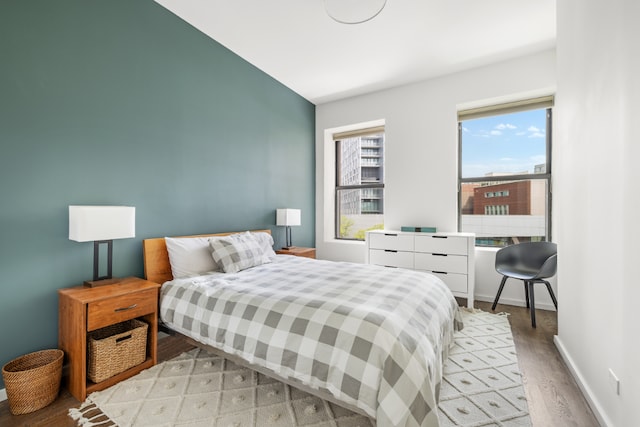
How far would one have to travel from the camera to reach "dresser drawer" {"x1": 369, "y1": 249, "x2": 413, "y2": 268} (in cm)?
351

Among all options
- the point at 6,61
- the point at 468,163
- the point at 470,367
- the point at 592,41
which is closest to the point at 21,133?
the point at 6,61

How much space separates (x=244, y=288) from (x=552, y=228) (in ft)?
12.0

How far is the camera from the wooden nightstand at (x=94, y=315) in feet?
5.27

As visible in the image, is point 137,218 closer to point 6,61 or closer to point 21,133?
point 21,133

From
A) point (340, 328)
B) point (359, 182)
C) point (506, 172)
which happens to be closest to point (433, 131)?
point (506, 172)

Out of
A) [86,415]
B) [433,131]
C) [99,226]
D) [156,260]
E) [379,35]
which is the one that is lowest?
[86,415]

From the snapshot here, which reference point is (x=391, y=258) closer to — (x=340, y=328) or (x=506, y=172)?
(x=506, y=172)

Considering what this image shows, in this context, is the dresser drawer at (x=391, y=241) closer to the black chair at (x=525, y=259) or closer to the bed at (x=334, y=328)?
the black chair at (x=525, y=259)

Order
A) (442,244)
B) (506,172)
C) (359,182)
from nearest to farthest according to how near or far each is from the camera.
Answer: (442,244), (506,172), (359,182)

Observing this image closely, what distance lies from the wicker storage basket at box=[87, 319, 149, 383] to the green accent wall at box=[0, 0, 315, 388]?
400 millimetres

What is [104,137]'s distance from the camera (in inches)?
83.1

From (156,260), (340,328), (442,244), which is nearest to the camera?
(340,328)

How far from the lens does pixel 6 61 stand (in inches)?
65.6

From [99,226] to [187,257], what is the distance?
0.72 metres
